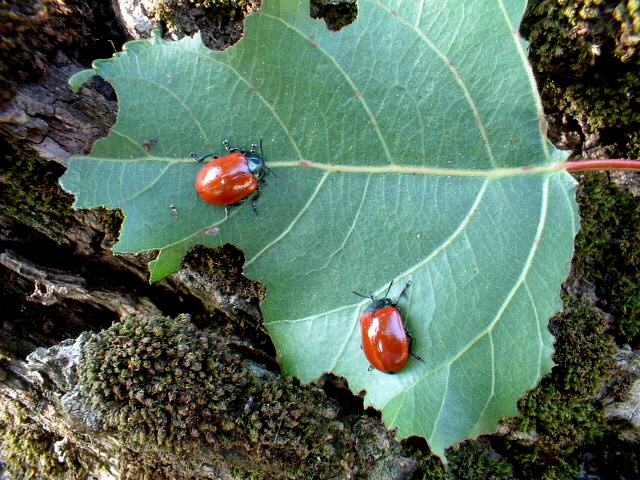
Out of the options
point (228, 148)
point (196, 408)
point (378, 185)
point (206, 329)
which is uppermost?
point (378, 185)

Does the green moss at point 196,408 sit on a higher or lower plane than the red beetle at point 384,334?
lower

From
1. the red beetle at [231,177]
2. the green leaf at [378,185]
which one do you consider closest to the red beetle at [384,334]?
the green leaf at [378,185]

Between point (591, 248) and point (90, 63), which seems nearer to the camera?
point (90, 63)

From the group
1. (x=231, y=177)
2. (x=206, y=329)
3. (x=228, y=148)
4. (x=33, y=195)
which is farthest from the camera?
(x=206, y=329)

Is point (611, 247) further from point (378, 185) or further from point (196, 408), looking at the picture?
point (196, 408)

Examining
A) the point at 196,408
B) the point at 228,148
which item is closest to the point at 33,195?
the point at 228,148

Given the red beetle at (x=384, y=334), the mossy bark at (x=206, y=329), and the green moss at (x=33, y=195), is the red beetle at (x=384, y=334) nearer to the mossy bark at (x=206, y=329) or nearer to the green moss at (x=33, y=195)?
the mossy bark at (x=206, y=329)

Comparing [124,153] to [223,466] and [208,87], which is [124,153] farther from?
[223,466]

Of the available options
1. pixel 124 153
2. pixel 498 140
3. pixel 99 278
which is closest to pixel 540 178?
pixel 498 140
